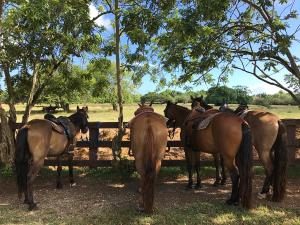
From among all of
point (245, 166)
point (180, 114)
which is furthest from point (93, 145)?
point (245, 166)

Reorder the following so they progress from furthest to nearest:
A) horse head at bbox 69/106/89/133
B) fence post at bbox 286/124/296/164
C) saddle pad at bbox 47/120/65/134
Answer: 1. fence post at bbox 286/124/296/164
2. horse head at bbox 69/106/89/133
3. saddle pad at bbox 47/120/65/134

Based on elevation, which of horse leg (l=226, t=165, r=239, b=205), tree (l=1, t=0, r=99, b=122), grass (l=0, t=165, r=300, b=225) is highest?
tree (l=1, t=0, r=99, b=122)

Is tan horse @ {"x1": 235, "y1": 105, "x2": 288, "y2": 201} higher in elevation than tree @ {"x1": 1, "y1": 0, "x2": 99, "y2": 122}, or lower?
lower

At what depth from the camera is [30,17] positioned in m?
7.32

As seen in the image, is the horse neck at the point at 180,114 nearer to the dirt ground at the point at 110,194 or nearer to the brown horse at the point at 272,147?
the dirt ground at the point at 110,194

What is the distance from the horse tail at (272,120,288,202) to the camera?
22.8ft

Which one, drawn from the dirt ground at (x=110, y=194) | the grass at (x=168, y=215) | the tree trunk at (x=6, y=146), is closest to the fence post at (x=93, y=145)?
the dirt ground at (x=110, y=194)

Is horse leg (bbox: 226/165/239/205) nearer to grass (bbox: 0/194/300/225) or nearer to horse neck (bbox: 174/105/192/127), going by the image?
grass (bbox: 0/194/300/225)

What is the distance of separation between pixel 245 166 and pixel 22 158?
4144 mm

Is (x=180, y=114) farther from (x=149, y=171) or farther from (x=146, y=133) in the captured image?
(x=149, y=171)

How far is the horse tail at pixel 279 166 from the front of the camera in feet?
22.8

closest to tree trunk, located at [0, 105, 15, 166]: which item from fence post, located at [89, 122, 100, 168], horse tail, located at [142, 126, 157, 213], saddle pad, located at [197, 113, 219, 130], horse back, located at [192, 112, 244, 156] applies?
fence post, located at [89, 122, 100, 168]

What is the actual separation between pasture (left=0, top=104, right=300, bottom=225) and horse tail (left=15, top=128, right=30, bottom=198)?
0.46m

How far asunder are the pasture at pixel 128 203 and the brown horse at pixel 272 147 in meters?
0.36
